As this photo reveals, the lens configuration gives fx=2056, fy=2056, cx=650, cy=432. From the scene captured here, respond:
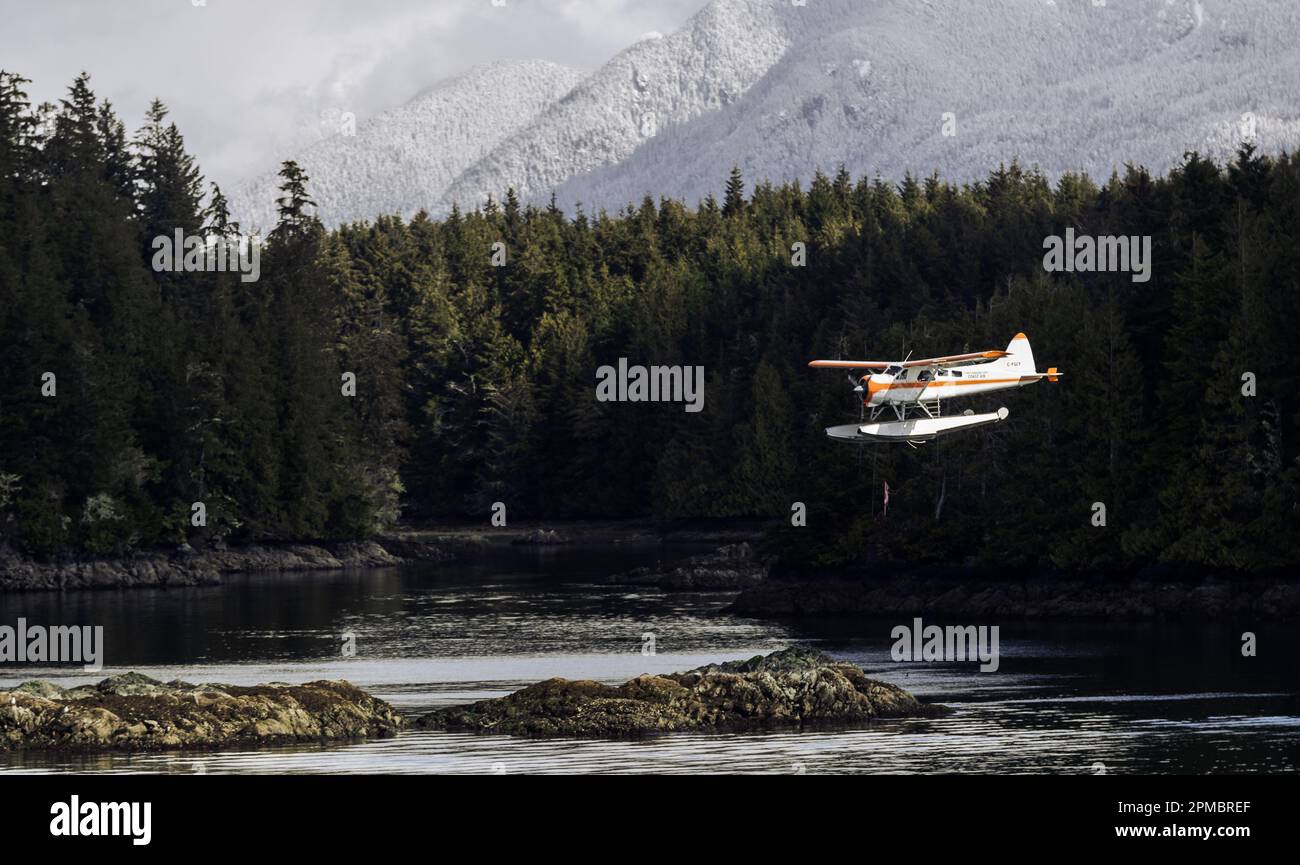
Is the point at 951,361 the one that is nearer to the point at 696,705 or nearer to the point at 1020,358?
the point at 1020,358

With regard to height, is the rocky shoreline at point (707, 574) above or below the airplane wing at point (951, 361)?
below

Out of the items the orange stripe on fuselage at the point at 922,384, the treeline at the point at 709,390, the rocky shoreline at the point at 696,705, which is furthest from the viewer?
the treeline at the point at 709,390

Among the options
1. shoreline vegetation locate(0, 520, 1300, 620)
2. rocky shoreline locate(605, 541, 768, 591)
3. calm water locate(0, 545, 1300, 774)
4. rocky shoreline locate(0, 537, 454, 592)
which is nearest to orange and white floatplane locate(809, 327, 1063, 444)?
calm water locate(0, 545, 1300, 774)

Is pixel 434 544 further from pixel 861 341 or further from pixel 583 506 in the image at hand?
pixel 861 341

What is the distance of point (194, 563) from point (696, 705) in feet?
278

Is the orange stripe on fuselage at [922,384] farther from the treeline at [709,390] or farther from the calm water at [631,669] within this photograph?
the treeline at [709,390]

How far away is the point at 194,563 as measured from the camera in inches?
5325

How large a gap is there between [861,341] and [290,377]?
44.6 metres

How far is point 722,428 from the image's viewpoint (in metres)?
173

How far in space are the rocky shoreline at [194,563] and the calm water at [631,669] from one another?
3.93 m

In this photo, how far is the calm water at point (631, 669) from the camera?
49.6 m

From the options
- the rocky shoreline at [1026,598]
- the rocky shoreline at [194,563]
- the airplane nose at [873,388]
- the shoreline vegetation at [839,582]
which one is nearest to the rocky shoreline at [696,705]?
the airplane nose at [873,388]

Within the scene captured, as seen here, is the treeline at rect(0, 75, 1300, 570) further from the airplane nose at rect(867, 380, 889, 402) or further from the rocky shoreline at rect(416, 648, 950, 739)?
the rocky shoreline at rect(416, 648, 950, 739)
